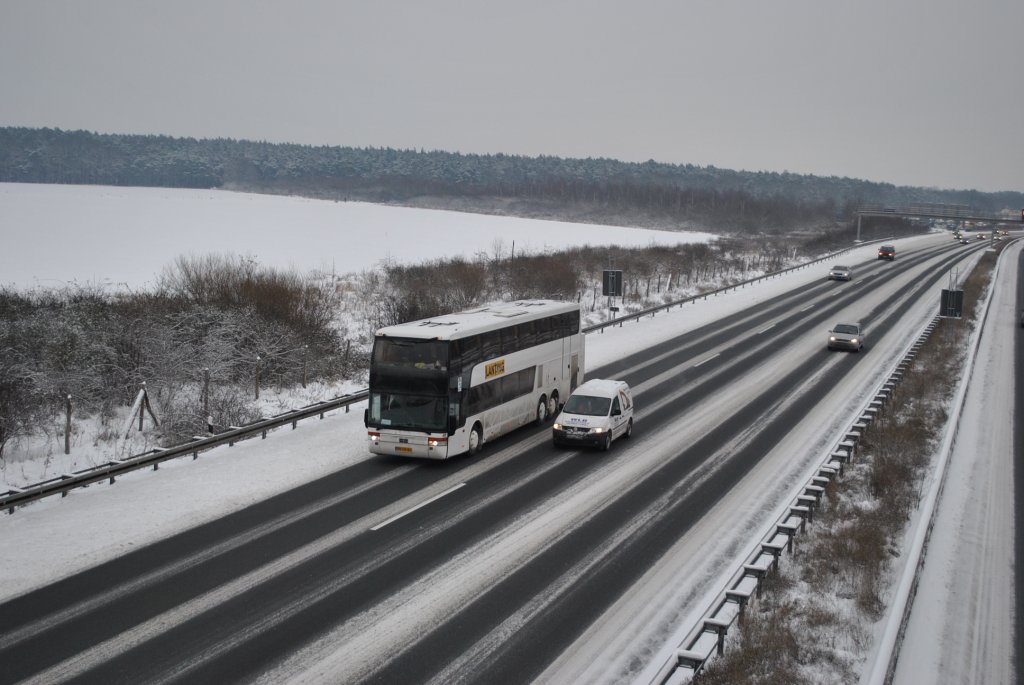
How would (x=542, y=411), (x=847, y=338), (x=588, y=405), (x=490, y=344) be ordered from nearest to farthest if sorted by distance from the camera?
(x=490, y=344) → (x=588, y=405) → (x=542, y=411) → (x=847, y=338)

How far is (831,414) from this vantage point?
2881 cm

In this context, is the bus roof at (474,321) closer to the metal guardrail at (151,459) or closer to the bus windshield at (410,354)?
the bus windshield at (410,354)

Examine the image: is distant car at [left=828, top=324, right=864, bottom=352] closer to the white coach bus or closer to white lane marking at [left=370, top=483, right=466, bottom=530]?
the white coach bus

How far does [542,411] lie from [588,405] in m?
3.19

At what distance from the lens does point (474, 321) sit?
24.5 meters

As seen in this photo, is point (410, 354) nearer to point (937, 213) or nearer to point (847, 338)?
point (847, 338)

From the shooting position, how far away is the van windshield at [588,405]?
24609 mm

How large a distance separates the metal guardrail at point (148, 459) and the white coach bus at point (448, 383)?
154 inches

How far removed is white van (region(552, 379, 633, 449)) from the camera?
24.1 meters

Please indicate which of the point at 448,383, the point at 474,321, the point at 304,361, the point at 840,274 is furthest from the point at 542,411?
the point at 840,274

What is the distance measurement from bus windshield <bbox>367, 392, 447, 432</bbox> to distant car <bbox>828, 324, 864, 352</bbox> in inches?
1047

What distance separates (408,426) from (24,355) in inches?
492

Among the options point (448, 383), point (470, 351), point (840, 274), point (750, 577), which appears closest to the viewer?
point (750, 577)

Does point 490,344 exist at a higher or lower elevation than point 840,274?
higher
